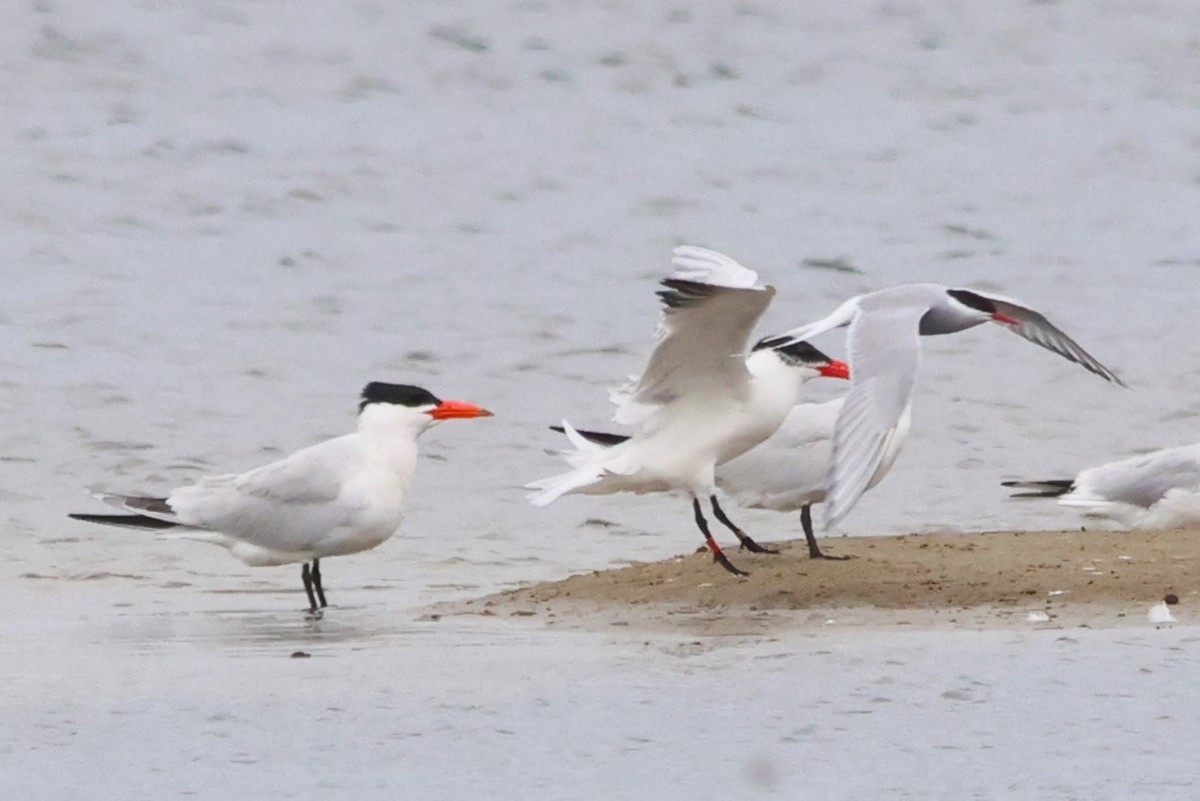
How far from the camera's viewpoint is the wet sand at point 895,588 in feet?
26.4

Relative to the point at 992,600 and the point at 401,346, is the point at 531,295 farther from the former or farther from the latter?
the point at 992,600

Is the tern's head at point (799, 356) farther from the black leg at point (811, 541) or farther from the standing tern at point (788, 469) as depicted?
the black leg at point (811, 541)

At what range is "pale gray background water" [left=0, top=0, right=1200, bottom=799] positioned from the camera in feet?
22.8

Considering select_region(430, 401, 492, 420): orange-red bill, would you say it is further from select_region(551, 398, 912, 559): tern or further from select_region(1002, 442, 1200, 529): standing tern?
select_region(1002, 442, 1200, 529): standing tern

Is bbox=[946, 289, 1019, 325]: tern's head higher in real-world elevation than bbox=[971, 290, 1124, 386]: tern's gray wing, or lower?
higher

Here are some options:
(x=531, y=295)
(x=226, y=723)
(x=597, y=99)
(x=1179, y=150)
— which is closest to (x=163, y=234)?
(x=531, y=295)

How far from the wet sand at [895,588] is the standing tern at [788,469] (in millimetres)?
263

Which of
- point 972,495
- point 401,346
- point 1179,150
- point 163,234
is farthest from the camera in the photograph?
point 1179,150

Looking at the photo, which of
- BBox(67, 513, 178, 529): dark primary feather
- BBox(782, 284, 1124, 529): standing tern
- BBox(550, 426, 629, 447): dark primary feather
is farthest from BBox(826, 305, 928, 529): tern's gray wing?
BBox(67, 513, 178, 529): dark primary feather

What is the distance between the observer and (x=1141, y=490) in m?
10.4

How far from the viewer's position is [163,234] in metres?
15.5

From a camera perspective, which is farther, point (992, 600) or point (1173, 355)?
point (1173, 355)

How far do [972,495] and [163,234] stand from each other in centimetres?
623

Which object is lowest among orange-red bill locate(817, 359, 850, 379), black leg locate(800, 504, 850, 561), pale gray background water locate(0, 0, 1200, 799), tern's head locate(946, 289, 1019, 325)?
pale gray background water locate(0, 0, 1200, 799)
